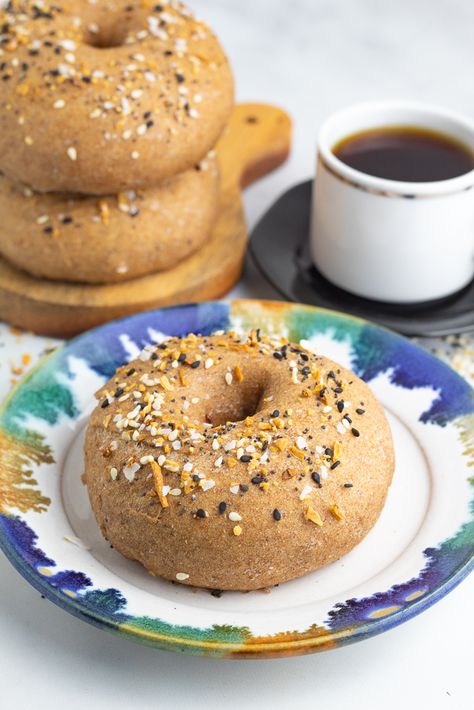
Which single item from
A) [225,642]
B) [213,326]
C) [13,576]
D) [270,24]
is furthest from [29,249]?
[270,24]

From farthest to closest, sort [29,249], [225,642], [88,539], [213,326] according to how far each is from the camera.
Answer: [29,249] → [213,326] → [88,539] → [225,642]

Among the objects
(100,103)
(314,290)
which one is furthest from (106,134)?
(314,290)

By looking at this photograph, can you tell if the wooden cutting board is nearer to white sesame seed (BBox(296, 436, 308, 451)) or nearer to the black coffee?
the black coffee

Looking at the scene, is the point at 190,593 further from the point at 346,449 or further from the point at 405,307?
the point at 405,307

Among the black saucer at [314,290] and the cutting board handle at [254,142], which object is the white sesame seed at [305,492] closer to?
the black saucer at [314,290]

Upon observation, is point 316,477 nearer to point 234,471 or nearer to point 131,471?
point 234,471

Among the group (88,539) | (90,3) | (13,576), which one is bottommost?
(13,576)
